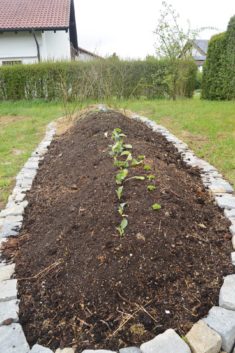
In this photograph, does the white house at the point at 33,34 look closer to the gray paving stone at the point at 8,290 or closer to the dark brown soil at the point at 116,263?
the dark brown soil at the point at 116,263

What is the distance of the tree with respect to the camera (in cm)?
882

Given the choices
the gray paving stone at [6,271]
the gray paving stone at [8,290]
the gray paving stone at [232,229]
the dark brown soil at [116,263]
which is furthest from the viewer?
the gray paving stone at [232,229]

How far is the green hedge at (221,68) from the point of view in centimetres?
747

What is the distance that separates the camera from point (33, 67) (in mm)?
8938

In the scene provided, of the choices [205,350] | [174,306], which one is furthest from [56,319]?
[205,350]

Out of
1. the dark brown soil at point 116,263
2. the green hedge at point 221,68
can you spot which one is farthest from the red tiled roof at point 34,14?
the dark brown soil at point 116,263

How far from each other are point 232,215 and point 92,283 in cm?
116

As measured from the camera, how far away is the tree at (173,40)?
28.9 ft

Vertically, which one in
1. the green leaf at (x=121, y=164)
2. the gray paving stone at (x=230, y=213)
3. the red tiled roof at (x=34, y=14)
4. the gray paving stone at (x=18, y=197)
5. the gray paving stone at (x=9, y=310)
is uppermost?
the red tiled roof at (x=34, y=14)

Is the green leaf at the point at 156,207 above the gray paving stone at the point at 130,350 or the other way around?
above

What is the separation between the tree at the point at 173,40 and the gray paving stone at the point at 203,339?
839cm

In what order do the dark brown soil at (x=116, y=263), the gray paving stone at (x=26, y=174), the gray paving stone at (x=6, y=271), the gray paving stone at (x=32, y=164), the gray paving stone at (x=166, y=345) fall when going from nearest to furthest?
1. the gray paving stone at (x=166, y=345)
2. the dark brown soil at (x=116, y=263)
3. the gray paving stone at (x=6, y=271)
4. the gray paving stone at (x=26, y=174)
5. the gray paving stone at (x=32, y=164)

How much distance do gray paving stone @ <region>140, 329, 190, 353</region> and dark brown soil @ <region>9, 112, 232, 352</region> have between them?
6 cm

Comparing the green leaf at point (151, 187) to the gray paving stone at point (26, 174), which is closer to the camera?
the green leaf at point (151, 187)
